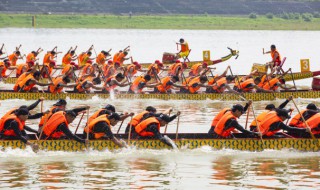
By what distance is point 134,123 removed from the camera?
925 inches

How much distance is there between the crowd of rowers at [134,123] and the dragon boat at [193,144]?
0.17 m

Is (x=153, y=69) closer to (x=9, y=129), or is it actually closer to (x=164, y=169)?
(x=9, y=129)

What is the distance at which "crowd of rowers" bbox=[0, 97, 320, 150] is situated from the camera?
22.3 metres

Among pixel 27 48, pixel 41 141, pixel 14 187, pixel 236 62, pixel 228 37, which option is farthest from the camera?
pixel 228 37

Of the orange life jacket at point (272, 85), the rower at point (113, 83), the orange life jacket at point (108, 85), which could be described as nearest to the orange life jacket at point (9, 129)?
the rower at point (113, 83)

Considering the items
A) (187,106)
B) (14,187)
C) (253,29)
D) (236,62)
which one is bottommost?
(14,187)

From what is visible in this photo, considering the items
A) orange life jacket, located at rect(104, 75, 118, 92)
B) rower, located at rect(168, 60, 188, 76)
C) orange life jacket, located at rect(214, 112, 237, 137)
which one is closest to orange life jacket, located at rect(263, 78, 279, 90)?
rower, located at rect(168, 60, 188, 76)

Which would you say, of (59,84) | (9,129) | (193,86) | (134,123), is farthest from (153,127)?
(193,86)

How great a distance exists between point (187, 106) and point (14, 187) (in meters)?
16.0

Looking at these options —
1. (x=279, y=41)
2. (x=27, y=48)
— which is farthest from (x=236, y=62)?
(x=279, y=41)

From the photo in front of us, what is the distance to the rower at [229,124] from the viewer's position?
910 inches

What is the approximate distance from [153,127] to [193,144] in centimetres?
112

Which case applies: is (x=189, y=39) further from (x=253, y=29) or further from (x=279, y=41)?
(x=253, y=29)

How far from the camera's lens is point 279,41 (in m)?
91.6
